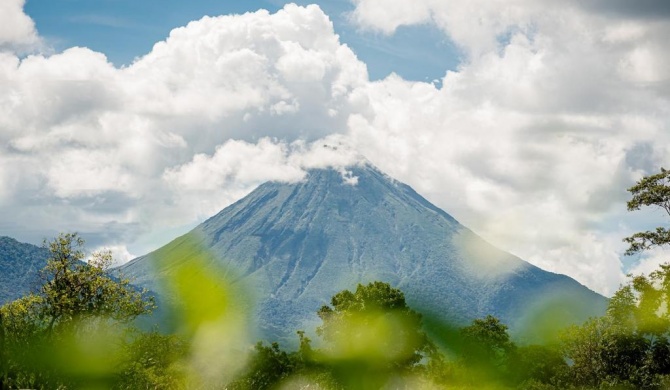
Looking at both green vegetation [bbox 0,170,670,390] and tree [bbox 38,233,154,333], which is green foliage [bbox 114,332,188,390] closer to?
green vegetation [bbox 0,170,670,390]

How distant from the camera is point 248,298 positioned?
172 inches

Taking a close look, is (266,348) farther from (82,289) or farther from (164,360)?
(82,289)

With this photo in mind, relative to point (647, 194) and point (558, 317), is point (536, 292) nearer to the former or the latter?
point (558, 317)

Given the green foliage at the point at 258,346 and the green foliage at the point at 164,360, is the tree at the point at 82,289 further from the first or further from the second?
the green foliage at the point at 164,360

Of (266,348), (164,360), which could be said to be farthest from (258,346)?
(164,360)

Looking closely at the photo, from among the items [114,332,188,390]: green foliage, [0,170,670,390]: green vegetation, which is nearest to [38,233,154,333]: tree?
[0,170,670,390]: green vegetation

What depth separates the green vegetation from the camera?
4199 mm

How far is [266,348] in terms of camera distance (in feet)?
328

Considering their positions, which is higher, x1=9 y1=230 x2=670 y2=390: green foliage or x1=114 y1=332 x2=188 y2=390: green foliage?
x1=9 y1=230 x2=670 y2=390: green foliage

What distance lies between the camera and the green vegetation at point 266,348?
4.20m

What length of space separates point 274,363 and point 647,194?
65.8m

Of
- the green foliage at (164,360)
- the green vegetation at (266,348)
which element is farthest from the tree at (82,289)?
the green foliage at (164,360)

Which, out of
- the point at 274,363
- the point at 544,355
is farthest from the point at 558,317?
the point at 544,355

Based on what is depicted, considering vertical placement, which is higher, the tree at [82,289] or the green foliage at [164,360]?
the tree at [82,289]
